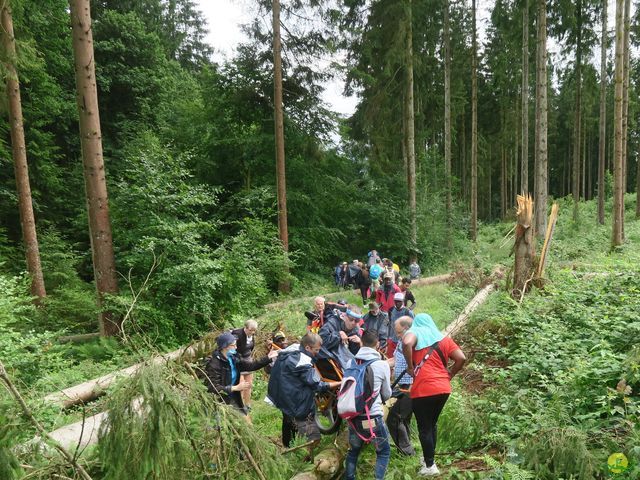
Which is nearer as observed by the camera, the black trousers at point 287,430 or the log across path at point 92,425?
the log across path at point 92,425

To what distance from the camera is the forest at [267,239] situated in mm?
3357

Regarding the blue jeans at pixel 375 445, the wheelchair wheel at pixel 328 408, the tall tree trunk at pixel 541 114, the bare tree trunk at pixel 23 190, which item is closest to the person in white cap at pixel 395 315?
the wheelchair wheel at pixel 328 408

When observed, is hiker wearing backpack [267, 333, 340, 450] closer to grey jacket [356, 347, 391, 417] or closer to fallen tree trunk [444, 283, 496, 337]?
grey jacket [356, 347, 391, 417]

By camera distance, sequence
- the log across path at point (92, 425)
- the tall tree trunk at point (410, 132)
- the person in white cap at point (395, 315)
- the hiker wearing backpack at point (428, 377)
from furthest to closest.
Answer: the tall tree trunk at point (410, 132)
the person in white cap at point (395, 315)
the hiker wearing backpack at point (428, 377)
the log across path at point (92, 425)

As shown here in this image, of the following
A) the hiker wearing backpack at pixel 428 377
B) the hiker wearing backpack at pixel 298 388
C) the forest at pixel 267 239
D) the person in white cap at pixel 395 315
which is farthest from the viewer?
the person in white cap at pixel 395 315

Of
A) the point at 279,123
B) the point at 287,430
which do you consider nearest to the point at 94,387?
the point at 287,430

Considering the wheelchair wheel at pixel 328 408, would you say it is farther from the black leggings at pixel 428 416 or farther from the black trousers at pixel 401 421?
the black leggings at pixel 428 416

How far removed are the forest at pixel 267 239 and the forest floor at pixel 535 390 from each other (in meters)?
0.04

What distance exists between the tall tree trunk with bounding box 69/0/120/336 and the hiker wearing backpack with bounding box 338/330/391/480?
→ 5896 mm

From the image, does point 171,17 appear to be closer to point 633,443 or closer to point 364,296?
point 364,296

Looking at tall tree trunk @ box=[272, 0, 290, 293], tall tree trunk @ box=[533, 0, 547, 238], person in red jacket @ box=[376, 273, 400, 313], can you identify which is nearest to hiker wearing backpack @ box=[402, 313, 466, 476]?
person in red jacket @ box=[376, 273, 400, 313]

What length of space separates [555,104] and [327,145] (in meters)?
41.3

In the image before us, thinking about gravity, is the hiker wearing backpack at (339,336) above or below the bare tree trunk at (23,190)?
below

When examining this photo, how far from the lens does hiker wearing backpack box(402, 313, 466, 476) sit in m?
4.34
